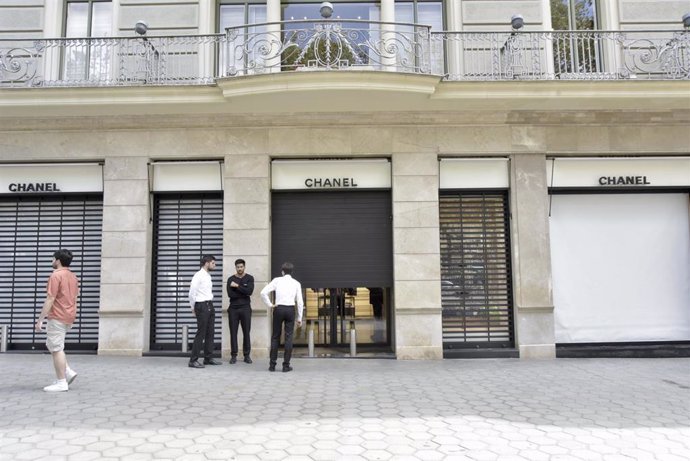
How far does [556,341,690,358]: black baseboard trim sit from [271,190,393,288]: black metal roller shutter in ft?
12.2

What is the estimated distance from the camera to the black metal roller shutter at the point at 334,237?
382 inches

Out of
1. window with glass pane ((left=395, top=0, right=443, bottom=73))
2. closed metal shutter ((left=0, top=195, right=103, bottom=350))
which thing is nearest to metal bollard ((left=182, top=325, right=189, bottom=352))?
closed metal shutter ((left=0, top=195, right=103, bottom=350))

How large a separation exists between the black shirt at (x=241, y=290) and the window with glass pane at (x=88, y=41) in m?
5.06

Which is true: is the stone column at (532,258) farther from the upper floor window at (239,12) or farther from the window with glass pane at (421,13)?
the upper floor window at (239,12)

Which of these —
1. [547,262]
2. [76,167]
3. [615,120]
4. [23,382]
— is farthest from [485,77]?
[23,382]

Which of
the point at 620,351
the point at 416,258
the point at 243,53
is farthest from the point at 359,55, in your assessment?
the point at 620,351

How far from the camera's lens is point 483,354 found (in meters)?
9.35

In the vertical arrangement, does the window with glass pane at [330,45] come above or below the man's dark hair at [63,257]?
above

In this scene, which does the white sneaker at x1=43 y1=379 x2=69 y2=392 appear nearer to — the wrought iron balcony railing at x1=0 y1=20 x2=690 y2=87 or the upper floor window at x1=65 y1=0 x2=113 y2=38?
the wrought iron balcony railing at x1=0 y1=20 x2=690 y2=87

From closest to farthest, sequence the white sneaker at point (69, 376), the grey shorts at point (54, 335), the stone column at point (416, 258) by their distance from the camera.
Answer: the grey shorts at point (54, 335), the white sneaker at point (69, 376), the stone column at point (416, 258)

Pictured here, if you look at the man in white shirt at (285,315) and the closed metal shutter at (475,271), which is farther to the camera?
the closed metal shutter at (475,271)

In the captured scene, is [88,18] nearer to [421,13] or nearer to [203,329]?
[421,13]

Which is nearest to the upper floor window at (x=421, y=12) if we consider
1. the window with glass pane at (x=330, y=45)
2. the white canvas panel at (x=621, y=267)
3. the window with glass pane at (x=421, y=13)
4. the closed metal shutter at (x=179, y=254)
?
the window with glass pane at (x=421, y=13)

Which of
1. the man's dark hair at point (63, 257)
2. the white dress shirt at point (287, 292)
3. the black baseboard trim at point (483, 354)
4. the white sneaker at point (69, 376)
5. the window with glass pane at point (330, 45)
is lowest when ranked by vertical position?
the black baseboard trim at point (483, 354)
